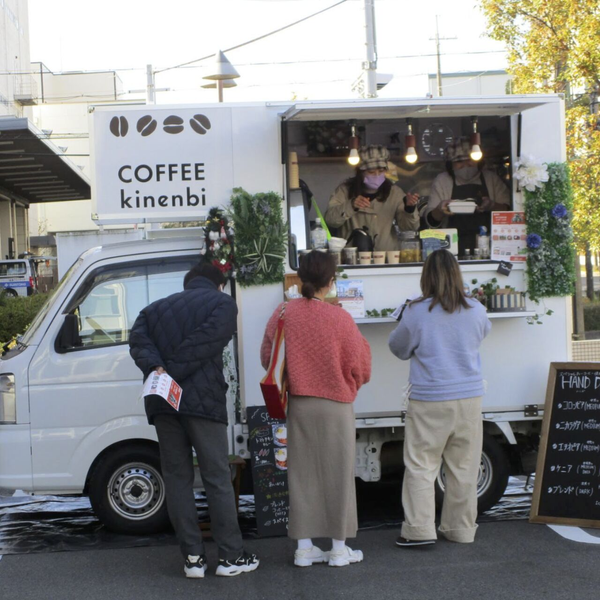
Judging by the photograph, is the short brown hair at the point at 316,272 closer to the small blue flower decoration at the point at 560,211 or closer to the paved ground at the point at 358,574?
the paved ground at the point at 358,574

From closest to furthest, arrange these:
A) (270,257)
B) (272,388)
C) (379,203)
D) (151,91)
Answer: (272,388) → (270,257) → (379,203) → (151,91)

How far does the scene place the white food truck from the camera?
614cm

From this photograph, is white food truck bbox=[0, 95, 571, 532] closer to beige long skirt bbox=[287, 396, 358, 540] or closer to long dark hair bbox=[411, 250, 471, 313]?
long dark hair bbox=[411, 250, 471, 313]

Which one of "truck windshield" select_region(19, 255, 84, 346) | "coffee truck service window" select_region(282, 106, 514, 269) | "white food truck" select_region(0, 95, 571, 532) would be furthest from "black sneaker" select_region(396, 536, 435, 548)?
"truck windshield" select_region(19, 255, 84, 346)

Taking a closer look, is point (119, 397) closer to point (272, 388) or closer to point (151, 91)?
point (272, 388)

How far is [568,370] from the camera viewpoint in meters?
6.15

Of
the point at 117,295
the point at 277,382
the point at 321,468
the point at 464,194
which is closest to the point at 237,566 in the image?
the point at 321,468

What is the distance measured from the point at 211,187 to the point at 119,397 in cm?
160

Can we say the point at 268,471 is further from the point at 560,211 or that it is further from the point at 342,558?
the point at 560,211

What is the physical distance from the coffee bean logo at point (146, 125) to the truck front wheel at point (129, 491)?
2.20m

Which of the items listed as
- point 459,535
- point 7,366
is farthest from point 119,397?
point 459,535

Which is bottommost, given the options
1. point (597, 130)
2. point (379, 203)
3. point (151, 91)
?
point (379, 203)

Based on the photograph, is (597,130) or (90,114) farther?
(597,130)

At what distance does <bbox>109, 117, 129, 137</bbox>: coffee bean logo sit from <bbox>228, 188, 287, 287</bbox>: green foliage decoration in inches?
36.3
